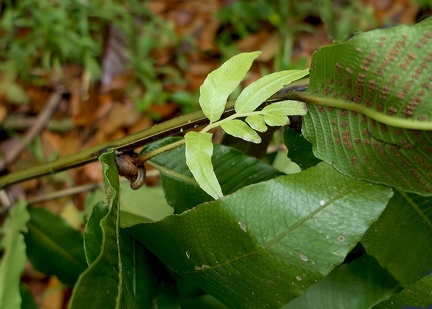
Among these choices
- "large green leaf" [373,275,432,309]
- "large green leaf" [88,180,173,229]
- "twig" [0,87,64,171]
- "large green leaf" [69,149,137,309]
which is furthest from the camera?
"twig" [0,87,64,171]

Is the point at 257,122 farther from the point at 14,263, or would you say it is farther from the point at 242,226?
the point at 14,263

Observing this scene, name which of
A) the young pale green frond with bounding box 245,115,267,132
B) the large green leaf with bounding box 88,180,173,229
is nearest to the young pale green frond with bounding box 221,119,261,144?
the young pale green frond with bounding box 245,115,267,132

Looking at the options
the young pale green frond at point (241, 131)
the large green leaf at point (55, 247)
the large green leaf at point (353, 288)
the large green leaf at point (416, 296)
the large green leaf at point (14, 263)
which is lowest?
the large green leaf at point (55, 247)

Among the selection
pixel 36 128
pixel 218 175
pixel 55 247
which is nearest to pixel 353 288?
pixel 218 175

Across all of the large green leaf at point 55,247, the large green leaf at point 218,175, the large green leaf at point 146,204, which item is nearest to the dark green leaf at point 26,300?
the large green leaf at point 55,247

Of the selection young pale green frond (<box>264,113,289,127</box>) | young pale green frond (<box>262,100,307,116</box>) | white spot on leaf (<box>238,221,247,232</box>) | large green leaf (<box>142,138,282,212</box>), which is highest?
young pale green frond (<box>262,100,307,116</box>)

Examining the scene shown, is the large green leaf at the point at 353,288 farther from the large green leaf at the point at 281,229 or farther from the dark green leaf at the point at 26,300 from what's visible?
the dark green leaf at the point at 26,300

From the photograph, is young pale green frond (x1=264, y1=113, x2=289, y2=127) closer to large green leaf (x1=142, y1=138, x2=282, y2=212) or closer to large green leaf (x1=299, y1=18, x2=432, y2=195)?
large green leaf (x1=299, y1=18, x2=432, y2=195)

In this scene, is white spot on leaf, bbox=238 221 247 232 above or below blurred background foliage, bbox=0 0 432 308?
above
